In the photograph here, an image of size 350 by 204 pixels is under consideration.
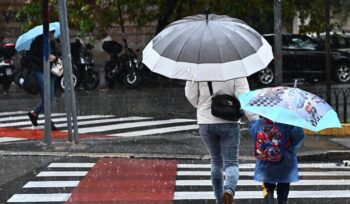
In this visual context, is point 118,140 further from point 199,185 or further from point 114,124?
point 199,185

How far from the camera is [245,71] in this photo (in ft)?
21.1

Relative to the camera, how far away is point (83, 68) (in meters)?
21.2

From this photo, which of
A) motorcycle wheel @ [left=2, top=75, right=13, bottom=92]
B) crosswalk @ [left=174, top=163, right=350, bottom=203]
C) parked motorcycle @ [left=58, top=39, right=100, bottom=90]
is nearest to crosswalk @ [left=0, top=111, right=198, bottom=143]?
crosswalk @ [left=174, top=163, right=350, bottom=203]

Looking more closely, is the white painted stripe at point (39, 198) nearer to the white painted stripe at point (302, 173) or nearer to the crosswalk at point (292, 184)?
the crosswalk at point (292, 184)

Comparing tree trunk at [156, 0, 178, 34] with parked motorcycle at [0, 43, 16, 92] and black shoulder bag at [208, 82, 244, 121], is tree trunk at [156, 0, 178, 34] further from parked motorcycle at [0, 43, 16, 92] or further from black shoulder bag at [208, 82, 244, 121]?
black shoulder bag at [208, 82, 244, 121]

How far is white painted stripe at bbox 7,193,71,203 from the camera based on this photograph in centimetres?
806

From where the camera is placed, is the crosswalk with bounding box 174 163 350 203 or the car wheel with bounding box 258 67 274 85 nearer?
the crosswalk with bounding box 174 163 350 203

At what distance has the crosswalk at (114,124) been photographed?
44.4 ft

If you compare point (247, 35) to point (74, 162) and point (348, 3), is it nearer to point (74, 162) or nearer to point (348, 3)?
point (348, 3)

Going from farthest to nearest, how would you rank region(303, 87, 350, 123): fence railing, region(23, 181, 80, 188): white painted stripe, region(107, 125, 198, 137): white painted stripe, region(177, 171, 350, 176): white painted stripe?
region(303, 87, 350, 123): fence railing
region(107, 125, 198, 137): white painted stripe
region(177, 171, 350, 176): white painted stripe
region(23, 181, 80, 188): white painted stripe

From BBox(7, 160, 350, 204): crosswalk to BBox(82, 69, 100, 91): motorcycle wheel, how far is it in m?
11.3

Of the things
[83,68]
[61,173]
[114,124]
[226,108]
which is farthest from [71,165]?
[83,68]

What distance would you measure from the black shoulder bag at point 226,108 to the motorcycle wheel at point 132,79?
1516 cm

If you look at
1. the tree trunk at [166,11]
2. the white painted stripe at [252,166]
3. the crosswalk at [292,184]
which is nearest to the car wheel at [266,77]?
the tree trunk at [166,11]
